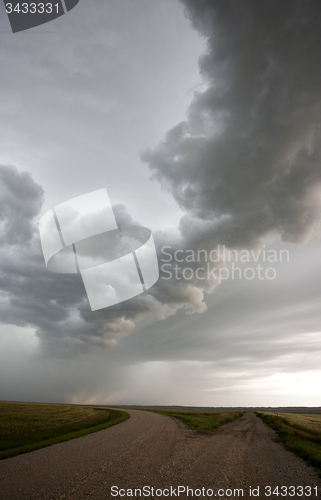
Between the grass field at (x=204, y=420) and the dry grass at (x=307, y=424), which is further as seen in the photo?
the dry grass at (x=307, y=424)

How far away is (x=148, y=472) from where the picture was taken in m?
10.3

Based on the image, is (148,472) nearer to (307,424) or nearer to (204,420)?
(204,420)

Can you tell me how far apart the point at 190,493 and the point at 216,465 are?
4001 millimetres

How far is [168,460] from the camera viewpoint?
40.2 feet

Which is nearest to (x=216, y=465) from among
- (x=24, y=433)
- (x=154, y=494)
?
Result: (x=154, y=494)

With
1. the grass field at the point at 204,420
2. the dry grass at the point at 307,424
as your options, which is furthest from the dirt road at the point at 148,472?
the dry grass at the point at 307,424

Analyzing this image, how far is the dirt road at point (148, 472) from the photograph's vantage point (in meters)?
8.42

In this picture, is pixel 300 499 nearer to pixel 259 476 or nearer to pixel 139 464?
pixel 259 476

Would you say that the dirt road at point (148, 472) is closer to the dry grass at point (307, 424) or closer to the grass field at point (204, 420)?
the grass field at point (204, 420)

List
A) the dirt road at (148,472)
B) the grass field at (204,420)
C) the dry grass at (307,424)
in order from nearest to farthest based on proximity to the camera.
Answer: the dirt road at (148,472)
the grass field at (204,420)
the dry grass at (307,424)

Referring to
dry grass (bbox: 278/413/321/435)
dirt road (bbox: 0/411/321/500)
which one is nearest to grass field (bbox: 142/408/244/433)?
dry grass (bbox: 278/413/321/435)

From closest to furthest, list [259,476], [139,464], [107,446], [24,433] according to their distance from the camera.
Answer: [259,476], [139,464], [107,446], [24,433]

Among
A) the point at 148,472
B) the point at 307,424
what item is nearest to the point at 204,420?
the point at 307,424

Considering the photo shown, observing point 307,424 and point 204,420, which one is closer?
point 307,424
